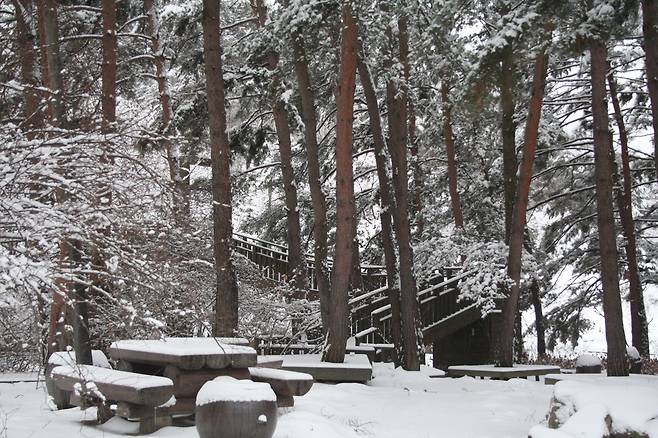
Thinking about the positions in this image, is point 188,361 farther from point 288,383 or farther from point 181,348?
point 288,383

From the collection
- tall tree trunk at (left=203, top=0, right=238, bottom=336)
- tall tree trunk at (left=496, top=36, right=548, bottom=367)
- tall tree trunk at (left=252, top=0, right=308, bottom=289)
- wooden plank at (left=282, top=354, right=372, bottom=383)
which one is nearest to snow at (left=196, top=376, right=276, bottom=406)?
tall tree trunk at (left=203, top=0, right=238, bottom=336)

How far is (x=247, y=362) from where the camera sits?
329 inches

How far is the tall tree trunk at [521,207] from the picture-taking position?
14586 mm

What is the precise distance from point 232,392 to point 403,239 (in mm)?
8359

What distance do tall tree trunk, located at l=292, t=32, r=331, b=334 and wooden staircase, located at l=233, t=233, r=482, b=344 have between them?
126 cm

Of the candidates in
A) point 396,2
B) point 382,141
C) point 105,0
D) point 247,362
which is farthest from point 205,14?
point 247,362

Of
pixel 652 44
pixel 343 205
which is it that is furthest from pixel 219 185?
pixel 652 44

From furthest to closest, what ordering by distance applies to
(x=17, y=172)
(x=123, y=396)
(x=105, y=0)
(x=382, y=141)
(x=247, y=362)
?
(x=382, y=141) < (x=105, y=0) < (x=247, y=362) < (x=123, y=396) < (x=17, y=172)

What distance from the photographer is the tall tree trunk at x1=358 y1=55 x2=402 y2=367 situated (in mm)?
14953

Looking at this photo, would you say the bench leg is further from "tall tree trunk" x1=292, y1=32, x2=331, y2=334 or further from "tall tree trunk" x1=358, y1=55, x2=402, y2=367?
"tall tree trunk" x1=358, y1=55, x2=402, y2=367

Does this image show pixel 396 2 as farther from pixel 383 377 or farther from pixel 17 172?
pixel 17 172

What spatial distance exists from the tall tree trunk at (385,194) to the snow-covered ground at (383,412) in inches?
54.0

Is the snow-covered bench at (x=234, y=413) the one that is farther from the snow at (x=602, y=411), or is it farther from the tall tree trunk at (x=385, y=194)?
the tall tree trunk at (x=385, y=194)

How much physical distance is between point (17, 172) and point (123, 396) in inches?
124
